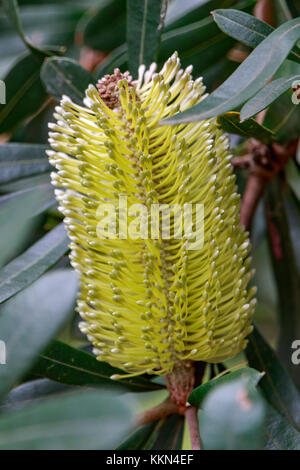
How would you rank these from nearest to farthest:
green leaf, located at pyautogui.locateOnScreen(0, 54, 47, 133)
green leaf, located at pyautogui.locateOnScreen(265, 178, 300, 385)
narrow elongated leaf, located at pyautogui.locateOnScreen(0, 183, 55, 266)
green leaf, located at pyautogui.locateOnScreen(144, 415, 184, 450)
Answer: narrow elongated leaf, located at pyautogui.locateOnScreen(0, 183, 55, 266) < green leaf, located at pyautogui.locateOnScreen(144, 415, 184, 450) < green leaf, located at pyautogui.locateOnScreen(0, 54, 47, 133) < green leaf, located at pyautogui.locateOnScreen(265, 178, 300, 385)

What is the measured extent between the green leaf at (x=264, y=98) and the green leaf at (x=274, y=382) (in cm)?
44

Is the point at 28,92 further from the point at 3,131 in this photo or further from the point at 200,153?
the point at 200,153

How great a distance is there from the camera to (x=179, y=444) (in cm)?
83

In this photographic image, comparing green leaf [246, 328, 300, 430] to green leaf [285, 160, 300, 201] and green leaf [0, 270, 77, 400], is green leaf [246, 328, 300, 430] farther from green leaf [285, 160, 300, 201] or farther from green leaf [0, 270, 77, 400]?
green leaf [0, 270, 77, 400]

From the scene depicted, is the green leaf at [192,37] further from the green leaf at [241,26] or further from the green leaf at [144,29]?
the green leaf at [241,26]

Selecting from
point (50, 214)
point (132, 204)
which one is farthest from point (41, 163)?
point (132, 204)

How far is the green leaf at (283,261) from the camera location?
4.06 feet

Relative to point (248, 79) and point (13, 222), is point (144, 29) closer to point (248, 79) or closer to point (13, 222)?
point (248, 79)

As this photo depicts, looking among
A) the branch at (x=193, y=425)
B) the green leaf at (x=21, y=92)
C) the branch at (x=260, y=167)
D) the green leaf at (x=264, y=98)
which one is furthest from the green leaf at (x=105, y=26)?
the branch at (x=193, y=425)

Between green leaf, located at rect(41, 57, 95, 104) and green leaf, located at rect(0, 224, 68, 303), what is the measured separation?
252 millimetres

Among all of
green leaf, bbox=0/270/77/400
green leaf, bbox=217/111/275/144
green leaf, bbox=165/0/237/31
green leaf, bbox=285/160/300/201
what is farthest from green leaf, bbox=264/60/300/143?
green leaf, bbox=0/270/77/400

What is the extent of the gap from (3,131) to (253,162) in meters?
0.54

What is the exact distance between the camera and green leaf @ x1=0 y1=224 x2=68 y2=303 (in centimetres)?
72

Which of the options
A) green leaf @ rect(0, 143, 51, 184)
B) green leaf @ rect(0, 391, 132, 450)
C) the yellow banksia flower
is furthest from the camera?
green leaf @ rect(0, 143, 51, 184)
